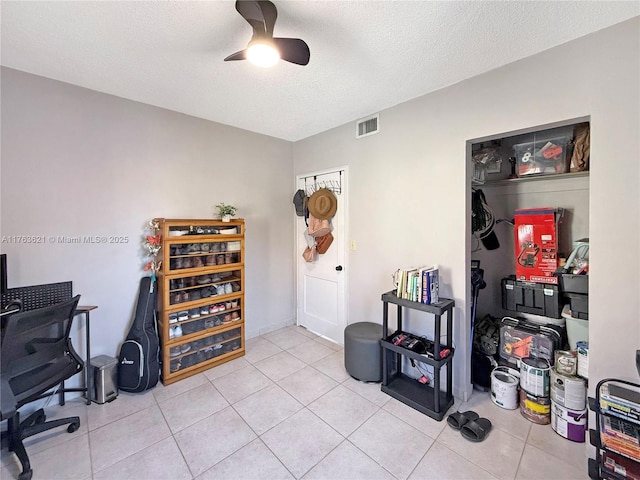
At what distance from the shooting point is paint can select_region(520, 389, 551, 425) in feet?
6.52

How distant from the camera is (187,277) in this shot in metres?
2.75

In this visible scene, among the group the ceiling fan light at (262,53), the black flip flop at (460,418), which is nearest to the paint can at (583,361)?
the black flip flop at (460,418)

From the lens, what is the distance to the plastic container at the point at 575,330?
2047 millimetres

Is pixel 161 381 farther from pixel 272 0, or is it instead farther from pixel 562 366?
pixel 562 366

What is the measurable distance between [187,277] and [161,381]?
3.31ft

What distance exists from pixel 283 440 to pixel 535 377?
1.95m

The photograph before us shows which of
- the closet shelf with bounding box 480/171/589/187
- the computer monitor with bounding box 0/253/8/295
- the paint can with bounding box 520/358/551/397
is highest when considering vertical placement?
the closet shelf with bounding box 480/171/589/187

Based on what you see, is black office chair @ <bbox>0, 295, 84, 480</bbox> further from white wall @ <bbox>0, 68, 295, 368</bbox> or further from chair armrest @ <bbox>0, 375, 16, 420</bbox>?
white wall @ <bbox>0, 68, 295, 368</bbox>

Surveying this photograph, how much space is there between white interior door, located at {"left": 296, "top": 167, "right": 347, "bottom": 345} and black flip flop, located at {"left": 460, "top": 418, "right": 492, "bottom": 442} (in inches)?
63.1

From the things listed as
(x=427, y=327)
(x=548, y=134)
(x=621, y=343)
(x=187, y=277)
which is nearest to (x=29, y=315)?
(x=187, y=277)

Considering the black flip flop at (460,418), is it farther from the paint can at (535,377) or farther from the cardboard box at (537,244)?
the cardboard box at (537,244)

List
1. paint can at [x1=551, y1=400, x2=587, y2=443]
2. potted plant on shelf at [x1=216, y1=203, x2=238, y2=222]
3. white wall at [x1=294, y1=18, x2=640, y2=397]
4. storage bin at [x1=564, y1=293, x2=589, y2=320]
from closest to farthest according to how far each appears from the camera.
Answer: white wall at [x1=294, y1=18, x2=640, y2=397] < paint can at [x1=551, y1=400, x2=587, y2=443] < storage bin at [x1=564, y1=293, x2=589, y2=320] < potted plant on shelf at [x1=216, y1=203, x2=238, y2=222]

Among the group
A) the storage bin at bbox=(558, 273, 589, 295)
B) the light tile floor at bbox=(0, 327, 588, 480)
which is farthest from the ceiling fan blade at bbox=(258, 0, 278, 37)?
the storage bin at bbox=(558, 273, 589, 295)

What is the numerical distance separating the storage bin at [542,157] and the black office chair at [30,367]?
386 centimetres
